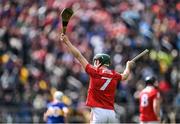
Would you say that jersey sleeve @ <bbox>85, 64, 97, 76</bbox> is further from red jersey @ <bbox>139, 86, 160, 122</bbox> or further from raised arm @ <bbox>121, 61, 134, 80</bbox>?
red jersey @ <bbox>139, 86, 160, 122</bbox>

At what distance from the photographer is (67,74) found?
86.3ft

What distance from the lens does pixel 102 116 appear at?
559 inches

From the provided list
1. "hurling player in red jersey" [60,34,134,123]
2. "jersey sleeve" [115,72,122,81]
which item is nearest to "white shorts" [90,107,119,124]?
"hurling player in red jersey" [60,34,134,123]

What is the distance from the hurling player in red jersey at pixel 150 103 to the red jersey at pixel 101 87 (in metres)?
4.66

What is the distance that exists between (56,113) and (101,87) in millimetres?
7277

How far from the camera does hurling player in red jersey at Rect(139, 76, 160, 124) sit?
19.1 metres

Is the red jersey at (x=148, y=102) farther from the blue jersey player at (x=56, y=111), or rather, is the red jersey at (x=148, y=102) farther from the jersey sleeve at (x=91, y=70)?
the jersey sleeve at (x=91, y=70)

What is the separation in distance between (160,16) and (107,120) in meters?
14.1

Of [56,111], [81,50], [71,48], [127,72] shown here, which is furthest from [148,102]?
[81,50]

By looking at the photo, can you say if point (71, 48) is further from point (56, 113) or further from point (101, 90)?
point (56, 113)

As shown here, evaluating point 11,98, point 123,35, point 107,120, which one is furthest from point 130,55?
point 107,120

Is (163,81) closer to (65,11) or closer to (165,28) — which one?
(165,28)

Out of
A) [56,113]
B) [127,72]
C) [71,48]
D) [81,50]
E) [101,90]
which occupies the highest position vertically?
[81,50]

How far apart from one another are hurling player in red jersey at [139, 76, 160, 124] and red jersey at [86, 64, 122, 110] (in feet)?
15.3
